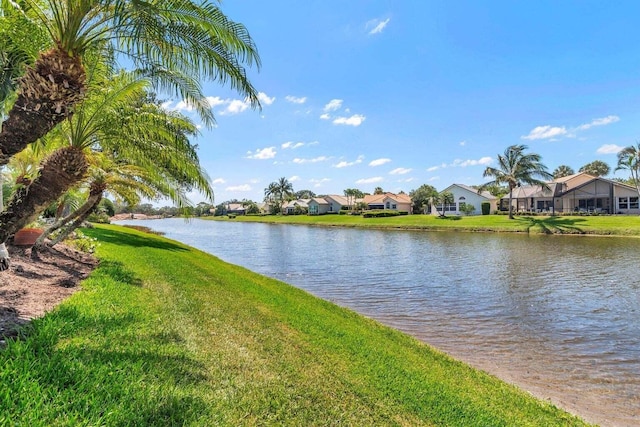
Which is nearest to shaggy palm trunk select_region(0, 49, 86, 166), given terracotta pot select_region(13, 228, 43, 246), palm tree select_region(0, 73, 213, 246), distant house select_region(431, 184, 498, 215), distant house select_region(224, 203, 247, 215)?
palm tree select_region(0, 73, 213, 246)

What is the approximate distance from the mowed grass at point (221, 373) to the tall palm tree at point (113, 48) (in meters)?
2.75

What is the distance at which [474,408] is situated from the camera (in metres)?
4.84

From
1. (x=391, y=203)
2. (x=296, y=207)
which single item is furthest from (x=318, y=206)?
(x=391, y=203)

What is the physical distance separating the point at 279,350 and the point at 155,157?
22.0 ft

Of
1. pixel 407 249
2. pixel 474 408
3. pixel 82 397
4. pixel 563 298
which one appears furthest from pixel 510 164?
pixel 82 397

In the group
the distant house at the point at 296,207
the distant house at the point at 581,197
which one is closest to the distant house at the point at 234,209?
the distant house at the point at 296,207

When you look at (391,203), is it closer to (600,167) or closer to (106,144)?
(600,167)

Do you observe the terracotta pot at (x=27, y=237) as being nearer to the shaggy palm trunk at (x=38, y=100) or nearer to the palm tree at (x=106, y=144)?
the palm tree at (x=106, y=144)

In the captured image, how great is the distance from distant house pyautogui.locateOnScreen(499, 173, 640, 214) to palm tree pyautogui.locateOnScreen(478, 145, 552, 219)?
3.45 metres

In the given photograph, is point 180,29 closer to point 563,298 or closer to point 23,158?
point 23,158

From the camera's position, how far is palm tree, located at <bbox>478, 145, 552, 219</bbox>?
47375 mm

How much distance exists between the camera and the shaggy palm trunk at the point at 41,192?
17.2 ft

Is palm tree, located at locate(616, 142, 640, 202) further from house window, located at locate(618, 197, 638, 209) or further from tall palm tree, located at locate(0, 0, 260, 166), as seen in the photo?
tall palm tree, located at locate(0, 0, 260, 166)

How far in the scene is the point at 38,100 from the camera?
14.5 ft
